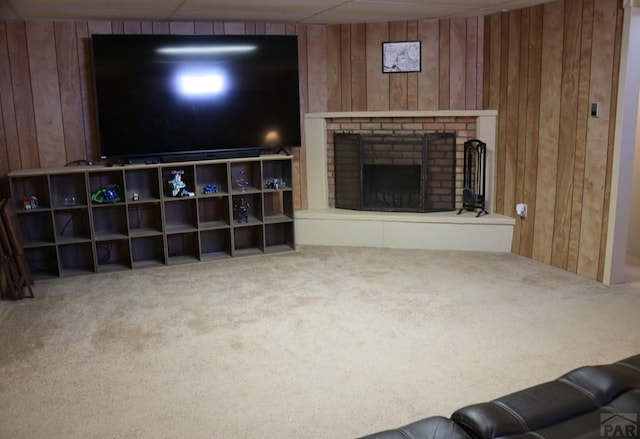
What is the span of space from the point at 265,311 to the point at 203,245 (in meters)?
1.78

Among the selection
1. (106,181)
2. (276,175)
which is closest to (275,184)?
(276,175)

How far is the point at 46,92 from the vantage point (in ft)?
16.6

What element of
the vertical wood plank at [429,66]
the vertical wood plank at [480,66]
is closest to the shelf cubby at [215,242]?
the vertical wood plank at [429,66]

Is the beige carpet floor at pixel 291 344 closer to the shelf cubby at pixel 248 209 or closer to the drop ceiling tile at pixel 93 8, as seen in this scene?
the shelf cubby at pixel 248 209

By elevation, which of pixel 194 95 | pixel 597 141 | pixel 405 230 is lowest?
pixel 405 230

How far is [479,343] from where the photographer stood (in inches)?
137

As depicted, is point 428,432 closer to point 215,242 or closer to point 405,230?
point 405,230

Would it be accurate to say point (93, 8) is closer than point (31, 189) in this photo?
Yes

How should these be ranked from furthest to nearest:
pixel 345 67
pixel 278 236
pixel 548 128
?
pixel 278 236 < pixel 345 67 < pixel 548 128

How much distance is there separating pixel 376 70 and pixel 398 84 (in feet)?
0.79

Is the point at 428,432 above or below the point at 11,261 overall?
above

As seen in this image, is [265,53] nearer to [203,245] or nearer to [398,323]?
[203,245]

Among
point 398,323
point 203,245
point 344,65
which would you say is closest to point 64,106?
point 203,245

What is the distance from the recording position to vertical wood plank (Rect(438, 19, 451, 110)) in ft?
18.3
